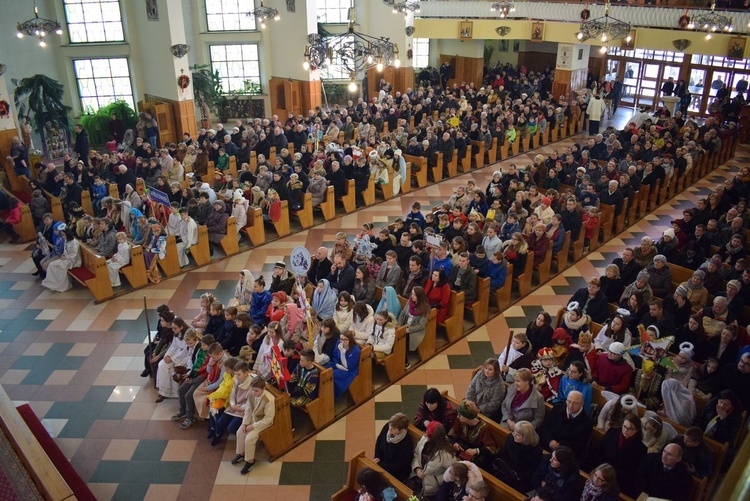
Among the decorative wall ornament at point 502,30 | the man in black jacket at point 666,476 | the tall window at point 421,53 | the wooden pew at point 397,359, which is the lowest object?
the wooden pew at point 397,359

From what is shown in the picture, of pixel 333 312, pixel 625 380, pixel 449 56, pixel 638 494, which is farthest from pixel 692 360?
pixel 449 56

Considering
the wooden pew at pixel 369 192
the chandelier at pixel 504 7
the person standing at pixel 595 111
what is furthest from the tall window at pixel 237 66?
the person standing at pixel 595 111

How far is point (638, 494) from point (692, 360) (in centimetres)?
220

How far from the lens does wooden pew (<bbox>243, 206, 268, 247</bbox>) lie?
11.3m

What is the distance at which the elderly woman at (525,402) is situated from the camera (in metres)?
5.74

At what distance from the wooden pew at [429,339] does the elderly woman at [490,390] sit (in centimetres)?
175

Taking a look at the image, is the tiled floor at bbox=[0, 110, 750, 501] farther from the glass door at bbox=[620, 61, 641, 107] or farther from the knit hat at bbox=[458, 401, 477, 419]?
the glass door at bbox=[620, 61, 641, 107]

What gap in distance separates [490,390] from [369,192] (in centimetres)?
790

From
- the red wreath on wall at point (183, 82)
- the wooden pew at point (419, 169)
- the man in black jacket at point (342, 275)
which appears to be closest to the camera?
the man in black jacket at point (342, 275)

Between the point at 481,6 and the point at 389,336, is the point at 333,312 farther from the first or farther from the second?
the point at 481,6

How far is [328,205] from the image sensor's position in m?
12.6

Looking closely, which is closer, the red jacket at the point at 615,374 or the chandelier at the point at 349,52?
the red jacket at the point at 615,374

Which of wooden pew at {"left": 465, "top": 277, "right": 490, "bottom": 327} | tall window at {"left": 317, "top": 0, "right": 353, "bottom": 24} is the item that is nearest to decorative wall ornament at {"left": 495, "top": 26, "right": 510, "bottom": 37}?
tall window at {"left": 317, "top": 0, "right": 353, "bottom": 24}

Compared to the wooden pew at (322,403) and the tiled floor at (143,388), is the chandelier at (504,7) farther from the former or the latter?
the wooden pew at (322,403)
